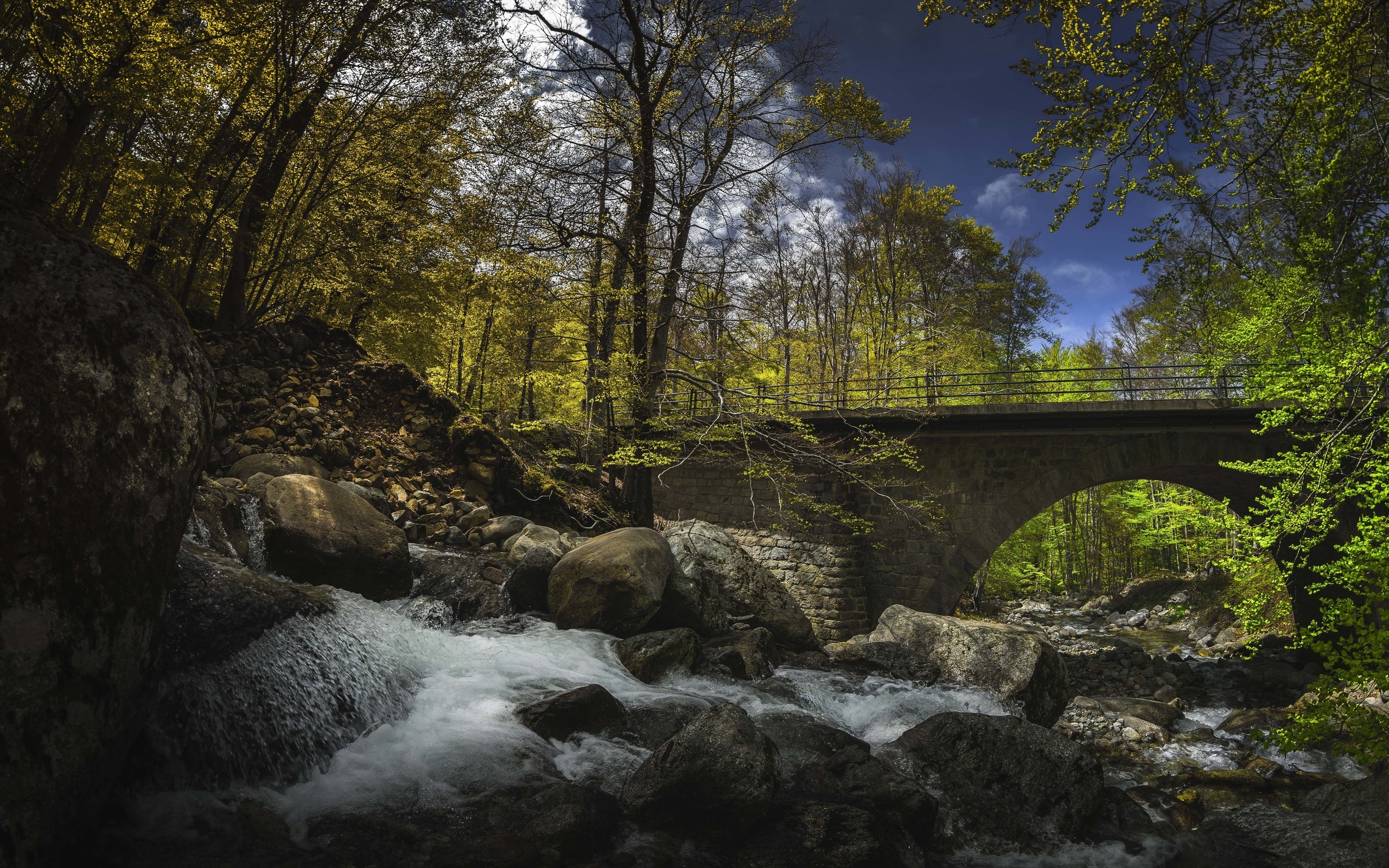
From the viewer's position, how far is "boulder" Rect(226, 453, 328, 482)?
676 centimetres

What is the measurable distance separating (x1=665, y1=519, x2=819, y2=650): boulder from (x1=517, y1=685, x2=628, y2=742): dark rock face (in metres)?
3.11

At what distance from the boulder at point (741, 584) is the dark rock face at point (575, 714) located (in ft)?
10.2

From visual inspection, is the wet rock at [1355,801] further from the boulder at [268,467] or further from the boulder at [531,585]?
the boulder at [268,467]

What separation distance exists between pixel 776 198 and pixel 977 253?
11.3 m

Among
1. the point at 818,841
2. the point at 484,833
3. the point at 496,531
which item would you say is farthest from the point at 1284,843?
the point at 496,531

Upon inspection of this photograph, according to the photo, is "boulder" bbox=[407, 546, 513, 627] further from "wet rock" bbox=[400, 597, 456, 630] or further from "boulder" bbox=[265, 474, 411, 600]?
"boulder" bbox=[265, 474, 411, 600]

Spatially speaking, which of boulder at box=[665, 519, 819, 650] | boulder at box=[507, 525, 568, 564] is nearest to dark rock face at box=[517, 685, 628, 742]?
boulder at box=[507, 525, 568, 564]

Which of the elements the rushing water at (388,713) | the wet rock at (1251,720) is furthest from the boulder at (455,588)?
the wet rock at (1251,720)

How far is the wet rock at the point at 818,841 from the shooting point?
131 inches

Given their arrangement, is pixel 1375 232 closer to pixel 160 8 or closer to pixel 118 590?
pixel 118 590

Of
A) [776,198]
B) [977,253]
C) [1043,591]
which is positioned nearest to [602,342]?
[776,198]

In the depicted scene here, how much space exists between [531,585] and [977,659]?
4704mm

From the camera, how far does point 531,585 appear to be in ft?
22.4

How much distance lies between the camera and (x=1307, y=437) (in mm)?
4629
